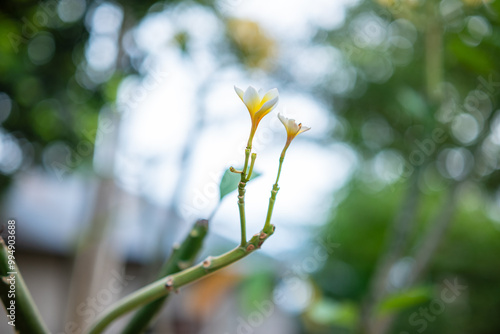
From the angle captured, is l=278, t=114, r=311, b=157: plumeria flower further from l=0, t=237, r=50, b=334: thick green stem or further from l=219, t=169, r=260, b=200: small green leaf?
l=0, t=237, r=50, b=334: thick green stem

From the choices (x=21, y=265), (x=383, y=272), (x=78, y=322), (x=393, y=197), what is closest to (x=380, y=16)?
(x=383, y=272)

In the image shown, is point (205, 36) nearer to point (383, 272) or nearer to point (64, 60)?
point (64, 60)

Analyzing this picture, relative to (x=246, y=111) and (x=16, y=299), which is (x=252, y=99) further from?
(x=246, y=111)

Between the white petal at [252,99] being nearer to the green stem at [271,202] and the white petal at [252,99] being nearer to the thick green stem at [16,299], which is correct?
the green stem at [271,202]

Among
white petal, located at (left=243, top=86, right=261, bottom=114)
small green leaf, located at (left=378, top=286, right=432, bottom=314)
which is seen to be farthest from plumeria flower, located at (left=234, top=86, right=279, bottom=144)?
small green leaf, located at (left=378, top=286, right=432, bottom=314)

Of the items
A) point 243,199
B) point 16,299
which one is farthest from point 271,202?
point 16,299
